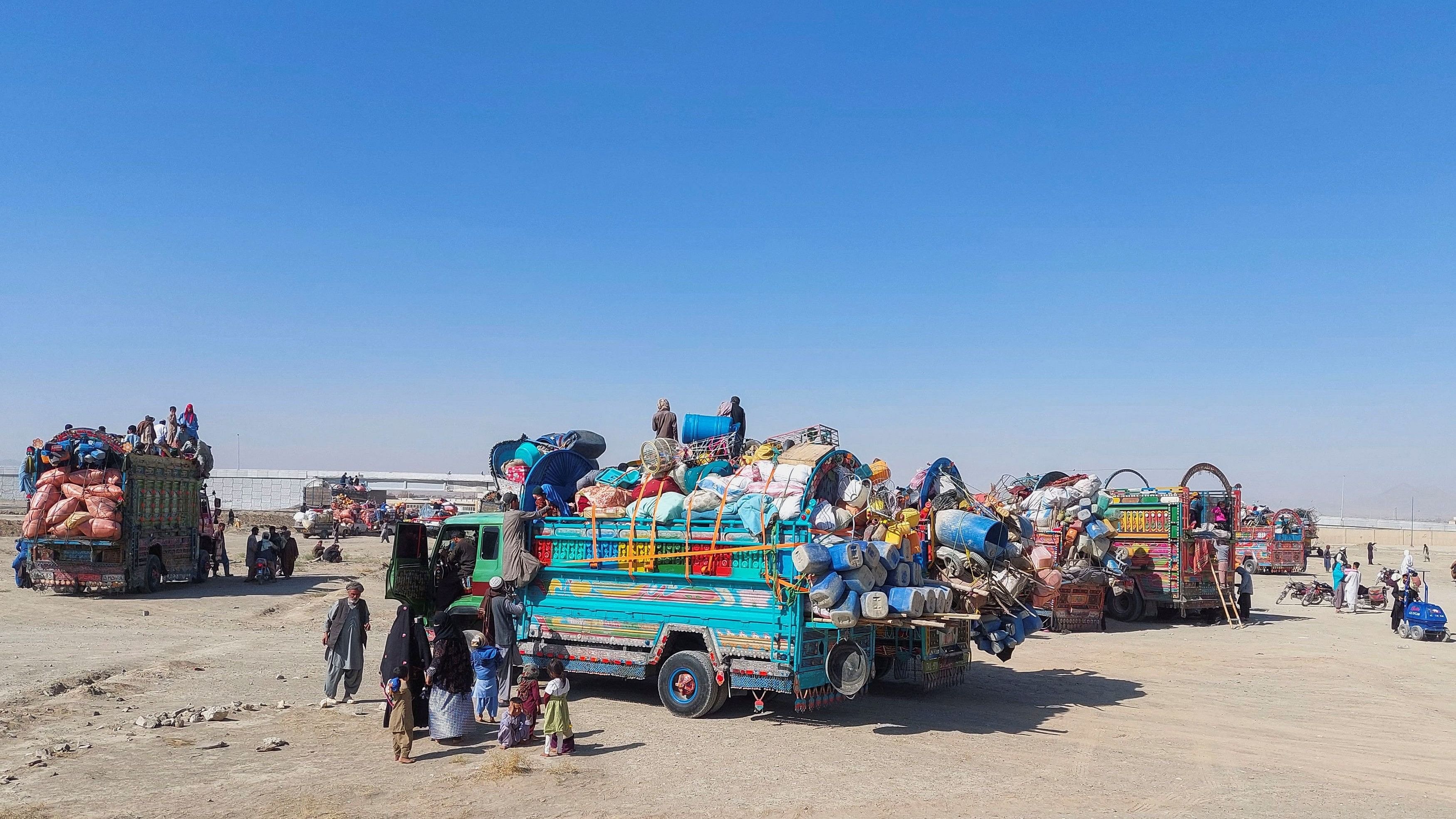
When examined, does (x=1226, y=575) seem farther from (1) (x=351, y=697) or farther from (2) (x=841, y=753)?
(1) (x=351, y=697)

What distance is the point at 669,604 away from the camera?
11.4 metres

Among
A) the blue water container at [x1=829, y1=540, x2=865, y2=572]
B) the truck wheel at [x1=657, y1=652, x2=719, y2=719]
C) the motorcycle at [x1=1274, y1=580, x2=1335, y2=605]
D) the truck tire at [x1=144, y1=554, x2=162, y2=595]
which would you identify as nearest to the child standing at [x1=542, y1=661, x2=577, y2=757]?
the truck wheel at [x1=657, y1=652, x2=719, y2=719]

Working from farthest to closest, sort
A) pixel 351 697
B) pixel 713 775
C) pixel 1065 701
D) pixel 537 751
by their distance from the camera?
pixel 1065 701
pixel 351 697
pixel 537 751
pixel 713 775

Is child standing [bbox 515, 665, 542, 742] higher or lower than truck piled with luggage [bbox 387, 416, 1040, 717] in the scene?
lower

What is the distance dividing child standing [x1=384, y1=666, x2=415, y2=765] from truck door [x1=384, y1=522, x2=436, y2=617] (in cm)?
261

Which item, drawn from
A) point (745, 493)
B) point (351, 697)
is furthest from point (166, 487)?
point (745, 493)

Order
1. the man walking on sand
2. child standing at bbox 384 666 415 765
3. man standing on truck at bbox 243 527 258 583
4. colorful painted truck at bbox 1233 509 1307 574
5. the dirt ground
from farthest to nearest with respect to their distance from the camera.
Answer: colorful painted truck at bbox 1233 509 1307 574, man standing on truck at bbox 243 527 258 583, the man walking on sand, child standing at bbox 384 666 415 765, the dirt ground

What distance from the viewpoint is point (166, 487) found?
25.2m

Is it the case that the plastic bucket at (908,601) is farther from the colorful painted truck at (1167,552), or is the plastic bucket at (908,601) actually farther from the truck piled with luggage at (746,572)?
the colorful painted truck at (1167,552)

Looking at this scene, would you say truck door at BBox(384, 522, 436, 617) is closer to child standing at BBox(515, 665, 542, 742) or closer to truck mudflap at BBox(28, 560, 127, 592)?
child standing at BBox(515, 665, 542, 742)

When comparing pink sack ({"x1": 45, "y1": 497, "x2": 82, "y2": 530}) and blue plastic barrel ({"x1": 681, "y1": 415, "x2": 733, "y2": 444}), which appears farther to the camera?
pink sack ({"x1": 45, "y1": 497, "x2": 82, "y2": 530})

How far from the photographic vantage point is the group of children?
9.57 meters

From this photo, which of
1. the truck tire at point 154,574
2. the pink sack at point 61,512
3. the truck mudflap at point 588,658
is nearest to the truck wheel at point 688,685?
the truck mudflap at point 588,658

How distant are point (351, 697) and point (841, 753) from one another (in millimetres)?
6408
